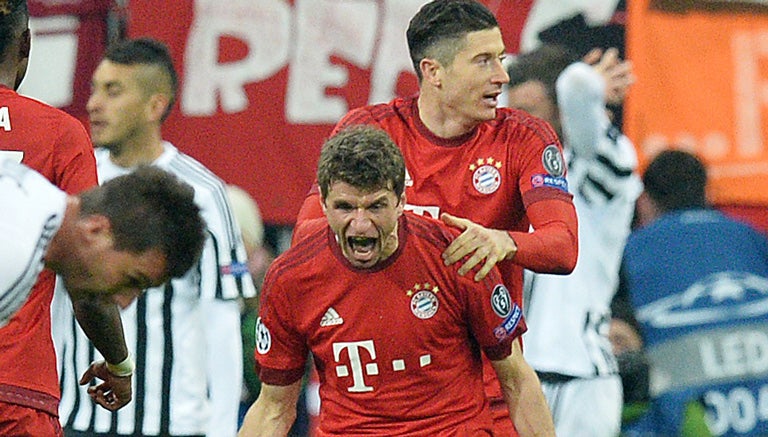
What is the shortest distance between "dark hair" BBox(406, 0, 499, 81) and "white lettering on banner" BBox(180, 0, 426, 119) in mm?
3781

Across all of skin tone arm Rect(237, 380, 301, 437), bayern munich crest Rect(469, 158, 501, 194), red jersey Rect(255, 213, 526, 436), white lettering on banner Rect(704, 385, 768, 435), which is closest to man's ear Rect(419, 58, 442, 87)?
bayern munich crest Rect(469, 158, 501, 194)

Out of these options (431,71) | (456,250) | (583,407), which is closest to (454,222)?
(456,250)

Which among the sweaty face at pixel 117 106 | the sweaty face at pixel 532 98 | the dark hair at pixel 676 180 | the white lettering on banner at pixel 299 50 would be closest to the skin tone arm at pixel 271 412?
the sweaty face at pixel 117 106

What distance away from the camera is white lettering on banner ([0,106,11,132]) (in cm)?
504

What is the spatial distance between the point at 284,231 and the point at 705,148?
2497 millimetres

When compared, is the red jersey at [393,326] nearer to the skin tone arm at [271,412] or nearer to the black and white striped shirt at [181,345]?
the skin tone arm at [271,412]

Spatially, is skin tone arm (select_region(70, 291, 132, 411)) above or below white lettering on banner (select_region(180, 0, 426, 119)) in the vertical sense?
below

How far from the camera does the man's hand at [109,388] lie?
5383mm

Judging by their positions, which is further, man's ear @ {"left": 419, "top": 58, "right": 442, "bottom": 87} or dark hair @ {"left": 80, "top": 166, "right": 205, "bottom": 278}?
man's ear @ {"left": 419, "top": 58, "right": 442, "bottom": 87}

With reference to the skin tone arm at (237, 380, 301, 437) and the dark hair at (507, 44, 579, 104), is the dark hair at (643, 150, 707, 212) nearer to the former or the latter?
the dark hair at (507, 44, 579, 104)

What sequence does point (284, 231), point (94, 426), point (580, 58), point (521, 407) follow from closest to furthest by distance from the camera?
point (521, 407) < point (94, 426) < point (580, 58) < point (284, 231)

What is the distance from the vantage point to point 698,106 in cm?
988

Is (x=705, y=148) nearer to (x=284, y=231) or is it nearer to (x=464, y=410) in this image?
(x=284, y=231)

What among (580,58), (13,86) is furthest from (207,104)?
(13,86)
